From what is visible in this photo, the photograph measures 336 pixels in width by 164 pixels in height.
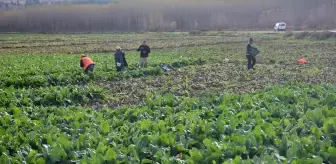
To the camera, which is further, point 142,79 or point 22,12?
point 22,12

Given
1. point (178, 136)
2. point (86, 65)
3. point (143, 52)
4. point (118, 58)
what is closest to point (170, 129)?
point (178, 136)

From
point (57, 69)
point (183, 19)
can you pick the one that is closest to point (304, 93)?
point (57, 69)

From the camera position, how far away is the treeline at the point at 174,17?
58719mm

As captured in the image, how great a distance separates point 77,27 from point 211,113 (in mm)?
74329

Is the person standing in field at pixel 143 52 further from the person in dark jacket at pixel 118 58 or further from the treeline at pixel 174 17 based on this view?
the treeline at pixel 174 17

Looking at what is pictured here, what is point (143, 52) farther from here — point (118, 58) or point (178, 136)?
point (178, 136)

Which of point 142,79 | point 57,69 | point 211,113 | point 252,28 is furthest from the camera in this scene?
point 252,28

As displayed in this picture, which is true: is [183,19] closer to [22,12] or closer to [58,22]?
[58,22]

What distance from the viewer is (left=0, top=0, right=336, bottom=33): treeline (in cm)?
5872

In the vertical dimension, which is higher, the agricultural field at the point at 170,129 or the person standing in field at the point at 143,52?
the person standing in field at the point at 143,52

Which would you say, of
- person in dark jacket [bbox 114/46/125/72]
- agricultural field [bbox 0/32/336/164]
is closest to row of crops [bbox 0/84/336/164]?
agricultural field [bbox 0/32/336/164]

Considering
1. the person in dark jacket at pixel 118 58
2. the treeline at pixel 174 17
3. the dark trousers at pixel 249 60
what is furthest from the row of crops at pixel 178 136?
the treeline at pixel 174 17

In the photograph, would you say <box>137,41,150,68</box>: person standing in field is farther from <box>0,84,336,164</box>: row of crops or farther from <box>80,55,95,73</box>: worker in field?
<box>0,84,336,164</box>: row of crops

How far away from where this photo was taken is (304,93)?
9.88 metres
